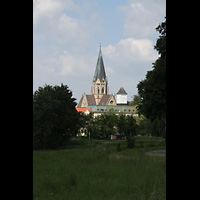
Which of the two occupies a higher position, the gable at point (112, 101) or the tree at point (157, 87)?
the gable at point (112, 101)

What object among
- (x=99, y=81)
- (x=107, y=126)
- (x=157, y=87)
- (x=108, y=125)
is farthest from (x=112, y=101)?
(x=157, y=87)

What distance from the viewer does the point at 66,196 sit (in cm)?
785

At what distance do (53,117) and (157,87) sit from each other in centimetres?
1516

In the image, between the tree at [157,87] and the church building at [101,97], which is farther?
the church building at [101,97]

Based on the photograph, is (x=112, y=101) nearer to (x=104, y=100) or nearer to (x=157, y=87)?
(x=104, y=100)

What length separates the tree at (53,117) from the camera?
1247 inches

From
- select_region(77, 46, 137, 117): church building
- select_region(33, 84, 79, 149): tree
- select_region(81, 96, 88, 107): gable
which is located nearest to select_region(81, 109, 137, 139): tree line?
select_region(33, 84, 79, 149): tree

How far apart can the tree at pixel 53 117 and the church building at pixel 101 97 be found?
83721mm

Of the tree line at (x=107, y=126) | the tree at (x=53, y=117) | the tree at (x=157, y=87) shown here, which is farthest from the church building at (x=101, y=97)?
the tree at (x=157, y=87)

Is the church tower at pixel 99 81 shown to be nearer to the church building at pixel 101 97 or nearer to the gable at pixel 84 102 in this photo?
the church building at pixel 101 97

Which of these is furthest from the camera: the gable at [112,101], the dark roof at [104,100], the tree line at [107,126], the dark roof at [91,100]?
the dark roof at [91,100]
